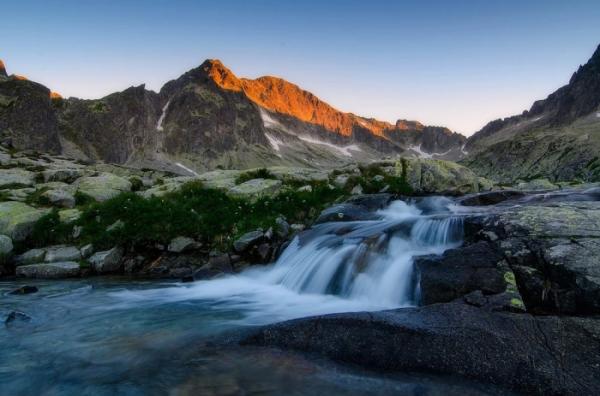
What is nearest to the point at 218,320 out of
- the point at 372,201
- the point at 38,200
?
the point at 372,201

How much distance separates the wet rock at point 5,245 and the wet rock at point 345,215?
520 inches

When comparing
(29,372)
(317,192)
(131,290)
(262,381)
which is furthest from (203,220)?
(262,381)

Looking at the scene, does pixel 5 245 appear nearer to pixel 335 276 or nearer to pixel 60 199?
pixel 60 199

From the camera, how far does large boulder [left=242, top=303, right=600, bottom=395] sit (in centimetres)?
512

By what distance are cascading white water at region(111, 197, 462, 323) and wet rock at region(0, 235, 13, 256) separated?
23.6ft

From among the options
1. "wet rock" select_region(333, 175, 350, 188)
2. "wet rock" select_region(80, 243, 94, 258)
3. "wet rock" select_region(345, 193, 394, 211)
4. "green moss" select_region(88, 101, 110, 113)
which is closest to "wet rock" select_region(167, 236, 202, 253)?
"wet rock" select_region(80, 243, 94, 258)

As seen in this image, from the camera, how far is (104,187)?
952 inches

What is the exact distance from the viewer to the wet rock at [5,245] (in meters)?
15.7

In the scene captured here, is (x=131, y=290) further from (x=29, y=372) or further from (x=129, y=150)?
(x=129, y=150)

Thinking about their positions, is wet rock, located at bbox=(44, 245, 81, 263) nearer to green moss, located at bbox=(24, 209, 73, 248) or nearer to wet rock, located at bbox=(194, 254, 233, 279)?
green moss, located at bbox=(24, 209, 73, 248)

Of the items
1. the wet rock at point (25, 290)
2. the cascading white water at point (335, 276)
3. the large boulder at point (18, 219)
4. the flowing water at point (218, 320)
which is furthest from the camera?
the large boulder at point (18, 219)

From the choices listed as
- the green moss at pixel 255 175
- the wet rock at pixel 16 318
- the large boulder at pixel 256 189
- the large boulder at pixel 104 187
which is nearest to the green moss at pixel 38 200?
the large boulder at pixel 104 187

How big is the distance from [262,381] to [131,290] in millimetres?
9044

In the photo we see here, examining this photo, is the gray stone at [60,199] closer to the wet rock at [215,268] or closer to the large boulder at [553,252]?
the wet rock at [215,268]
